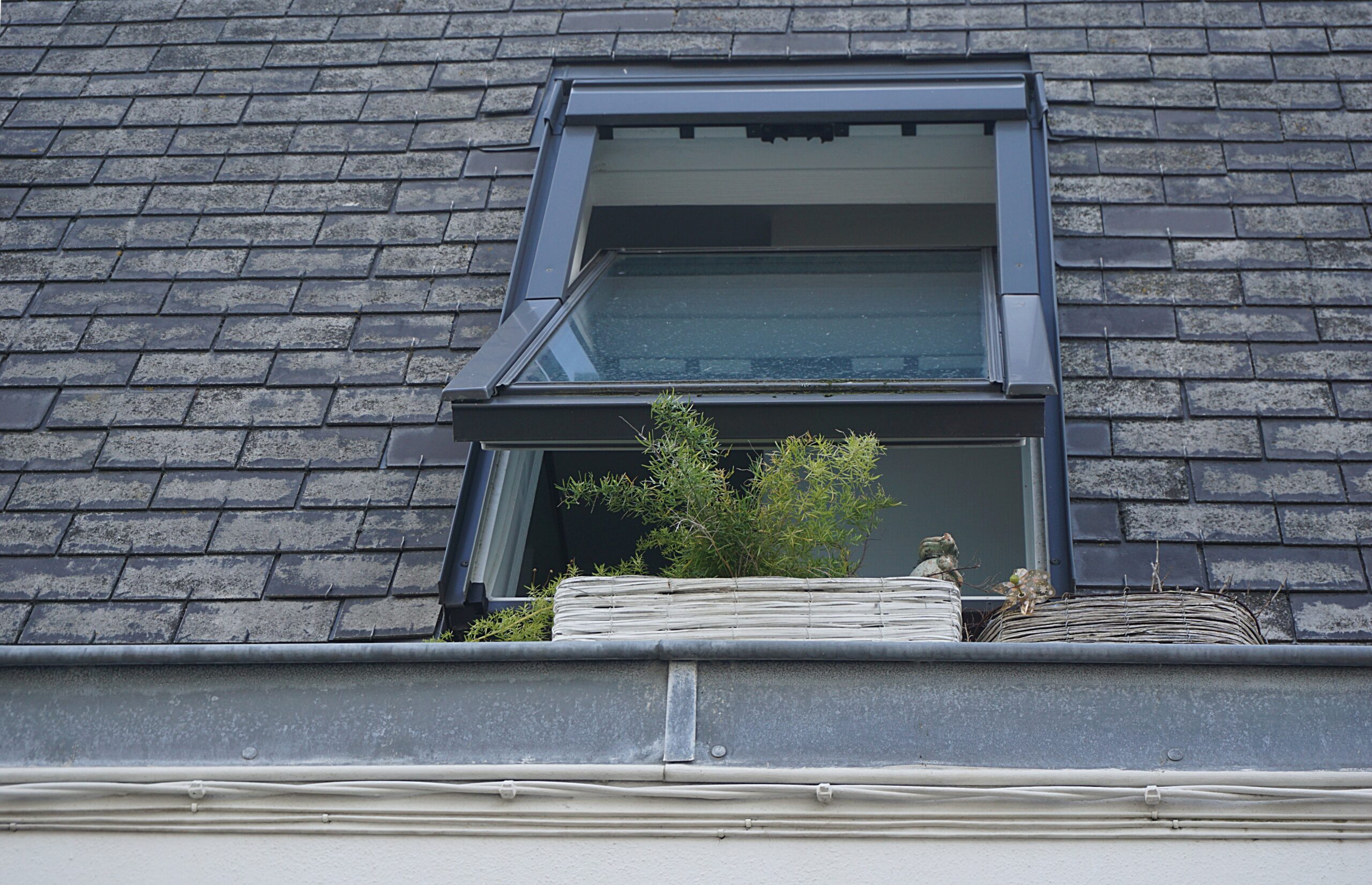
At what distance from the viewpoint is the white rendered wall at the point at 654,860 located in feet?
6.51

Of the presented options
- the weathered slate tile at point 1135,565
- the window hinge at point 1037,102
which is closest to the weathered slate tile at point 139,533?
the weathered slate tile at point 1135,565

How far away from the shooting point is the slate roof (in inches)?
125

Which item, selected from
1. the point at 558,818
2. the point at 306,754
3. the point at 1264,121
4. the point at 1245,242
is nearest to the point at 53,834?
the point at 306,754

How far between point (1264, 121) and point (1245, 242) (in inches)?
23.0

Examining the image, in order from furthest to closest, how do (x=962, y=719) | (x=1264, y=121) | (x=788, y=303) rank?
1. (x=1264, y=121)
2. (x=788, y=303)
3. (x=962, y=719)

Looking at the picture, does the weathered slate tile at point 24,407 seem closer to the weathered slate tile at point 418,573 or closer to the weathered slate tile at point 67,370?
the weathered slate tile at point 67,370

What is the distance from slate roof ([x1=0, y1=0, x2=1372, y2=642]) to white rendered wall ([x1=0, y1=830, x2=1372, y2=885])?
3.27ft

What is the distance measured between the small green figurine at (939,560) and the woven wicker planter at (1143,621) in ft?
0.61

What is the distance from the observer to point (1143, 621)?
2480mm

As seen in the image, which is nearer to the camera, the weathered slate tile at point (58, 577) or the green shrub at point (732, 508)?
the green shrub at point (732, 508)

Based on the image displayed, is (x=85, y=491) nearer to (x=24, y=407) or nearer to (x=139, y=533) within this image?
(x=139, y=533)

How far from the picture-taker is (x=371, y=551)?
3.23 metres

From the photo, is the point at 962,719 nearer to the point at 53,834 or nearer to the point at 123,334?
the point at 53,834

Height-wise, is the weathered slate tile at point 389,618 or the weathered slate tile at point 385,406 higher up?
the weathered slate tile at point 385,406
